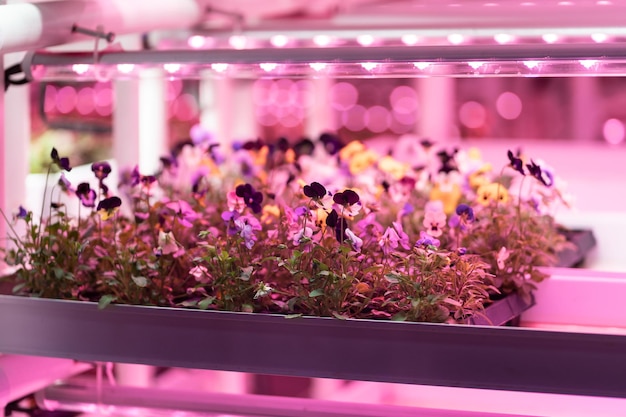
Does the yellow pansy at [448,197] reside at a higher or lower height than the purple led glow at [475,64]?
lower

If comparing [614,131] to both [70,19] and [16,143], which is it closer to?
[16,143]

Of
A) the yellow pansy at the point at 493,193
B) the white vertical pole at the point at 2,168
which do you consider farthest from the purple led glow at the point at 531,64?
the white vertical pole at the point at 2,168

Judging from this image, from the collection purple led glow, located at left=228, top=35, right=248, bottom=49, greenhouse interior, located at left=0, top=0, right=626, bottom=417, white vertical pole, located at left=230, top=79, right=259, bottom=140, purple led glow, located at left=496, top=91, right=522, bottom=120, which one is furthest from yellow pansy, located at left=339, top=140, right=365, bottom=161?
purple led glow, located at left=496, top=91, right=522, bottom=120

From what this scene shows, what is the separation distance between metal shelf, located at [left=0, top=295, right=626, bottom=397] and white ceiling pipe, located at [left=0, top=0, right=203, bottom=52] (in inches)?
28.9

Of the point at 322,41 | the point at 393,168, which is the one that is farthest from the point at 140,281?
the point at 322,41

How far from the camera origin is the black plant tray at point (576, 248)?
3820 millimetres

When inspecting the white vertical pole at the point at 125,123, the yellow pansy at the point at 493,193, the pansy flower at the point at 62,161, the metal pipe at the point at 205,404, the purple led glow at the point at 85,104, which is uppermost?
the purple led glow at the point at 85,104

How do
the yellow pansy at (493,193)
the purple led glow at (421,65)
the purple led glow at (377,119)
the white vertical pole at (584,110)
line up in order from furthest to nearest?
the purple led glow at (377,119) < the white vertical pole at (584,110) < the yellow pansy at (493,193) < the purple led glow at (421,65)

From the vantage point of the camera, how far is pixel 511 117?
914 centimetres

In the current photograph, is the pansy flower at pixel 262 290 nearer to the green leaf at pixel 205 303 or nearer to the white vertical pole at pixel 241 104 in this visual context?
the green leaf at pixel 205 303

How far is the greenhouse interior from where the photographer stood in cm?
262

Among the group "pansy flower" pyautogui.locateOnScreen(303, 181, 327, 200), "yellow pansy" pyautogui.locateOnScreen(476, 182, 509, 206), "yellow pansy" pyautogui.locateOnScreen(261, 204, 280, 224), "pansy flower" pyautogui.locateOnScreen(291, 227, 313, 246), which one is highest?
"pansy flower" pyautogui.locateOnScreen(303, 181, 327, 200)

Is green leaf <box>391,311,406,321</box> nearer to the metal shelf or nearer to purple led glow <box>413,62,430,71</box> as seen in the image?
the metal shelf

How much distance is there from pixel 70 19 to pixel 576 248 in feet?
6.11
